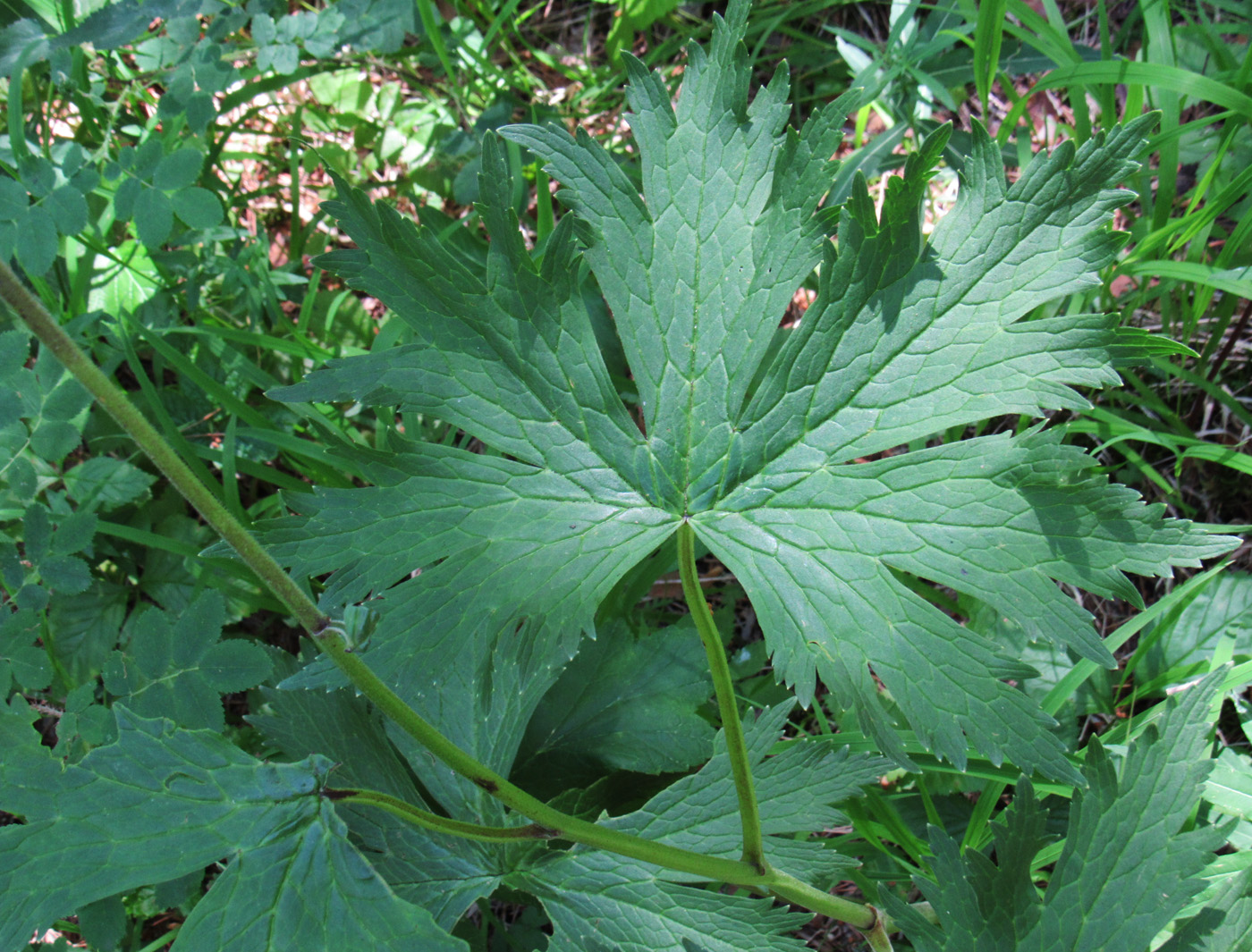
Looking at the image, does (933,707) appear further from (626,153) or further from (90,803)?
(626,153)

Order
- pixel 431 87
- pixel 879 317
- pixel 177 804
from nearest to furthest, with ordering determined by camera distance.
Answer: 1. pixel 177 804
2. pixel 879 317
3. pixel 431 87

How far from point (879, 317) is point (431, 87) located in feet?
7.30

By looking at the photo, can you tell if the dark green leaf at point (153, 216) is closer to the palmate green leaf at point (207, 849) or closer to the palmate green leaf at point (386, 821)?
the palmate green leaf at point (386, 821)

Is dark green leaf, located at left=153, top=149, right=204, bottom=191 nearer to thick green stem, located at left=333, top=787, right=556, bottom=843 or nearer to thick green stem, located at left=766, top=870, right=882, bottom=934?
thick green stem, located at left=333, top=787, right=556, bottom=843

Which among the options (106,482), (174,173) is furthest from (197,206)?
(106,482)

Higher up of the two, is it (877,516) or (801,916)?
(877,516)

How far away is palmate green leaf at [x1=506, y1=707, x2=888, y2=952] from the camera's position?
5.19 ft

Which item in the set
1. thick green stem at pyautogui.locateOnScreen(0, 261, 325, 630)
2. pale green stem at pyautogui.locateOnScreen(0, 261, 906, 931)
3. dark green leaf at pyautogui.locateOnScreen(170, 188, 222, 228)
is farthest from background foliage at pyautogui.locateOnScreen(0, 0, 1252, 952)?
thick green stem at pyautogui.locateOnScreen(0, 261, 325, 630)

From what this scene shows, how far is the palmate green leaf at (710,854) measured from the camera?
5.19 feet

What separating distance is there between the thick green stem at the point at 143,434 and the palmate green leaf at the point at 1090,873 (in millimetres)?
1056

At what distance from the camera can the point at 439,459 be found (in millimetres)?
1540

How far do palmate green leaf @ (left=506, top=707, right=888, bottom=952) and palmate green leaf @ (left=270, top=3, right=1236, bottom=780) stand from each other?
1.27 feet

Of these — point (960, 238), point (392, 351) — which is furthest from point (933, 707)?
point (392, 351)

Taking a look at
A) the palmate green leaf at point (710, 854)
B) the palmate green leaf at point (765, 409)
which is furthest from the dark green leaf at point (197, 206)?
the palmate green leaf at point (710, 854)
